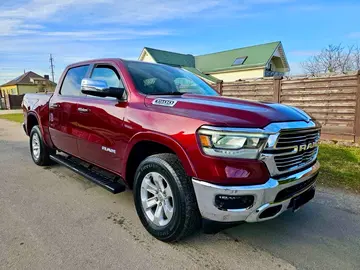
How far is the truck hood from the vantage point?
7.56 ft

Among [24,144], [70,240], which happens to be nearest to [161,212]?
[70,240]

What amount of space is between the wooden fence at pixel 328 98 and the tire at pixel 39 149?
7184 mm

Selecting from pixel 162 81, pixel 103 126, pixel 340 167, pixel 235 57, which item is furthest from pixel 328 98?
pixel 235 57

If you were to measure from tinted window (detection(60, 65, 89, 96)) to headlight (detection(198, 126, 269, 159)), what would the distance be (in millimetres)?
2675

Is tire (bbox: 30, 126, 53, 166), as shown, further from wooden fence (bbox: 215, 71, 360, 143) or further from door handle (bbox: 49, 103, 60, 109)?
wooden fence (bbox: 215, 71, 360, 143)

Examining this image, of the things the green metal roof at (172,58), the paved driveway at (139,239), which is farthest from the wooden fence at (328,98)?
the green metal roof at (172,58)

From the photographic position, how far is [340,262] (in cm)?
246

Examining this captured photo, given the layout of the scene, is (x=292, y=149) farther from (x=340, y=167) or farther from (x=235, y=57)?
(x=235, y=57)

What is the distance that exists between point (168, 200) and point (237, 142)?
95 centimetres

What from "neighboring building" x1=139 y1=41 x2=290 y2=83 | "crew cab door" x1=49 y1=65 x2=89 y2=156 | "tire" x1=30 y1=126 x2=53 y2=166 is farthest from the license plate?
"neighboring building" x1=139 y1=41 x2=290 y2=83

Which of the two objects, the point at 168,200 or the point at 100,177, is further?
the point at 100,177

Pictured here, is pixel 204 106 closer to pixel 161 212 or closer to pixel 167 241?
pixel 161 212

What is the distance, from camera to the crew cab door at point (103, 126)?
3.17m

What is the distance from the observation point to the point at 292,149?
247cm
